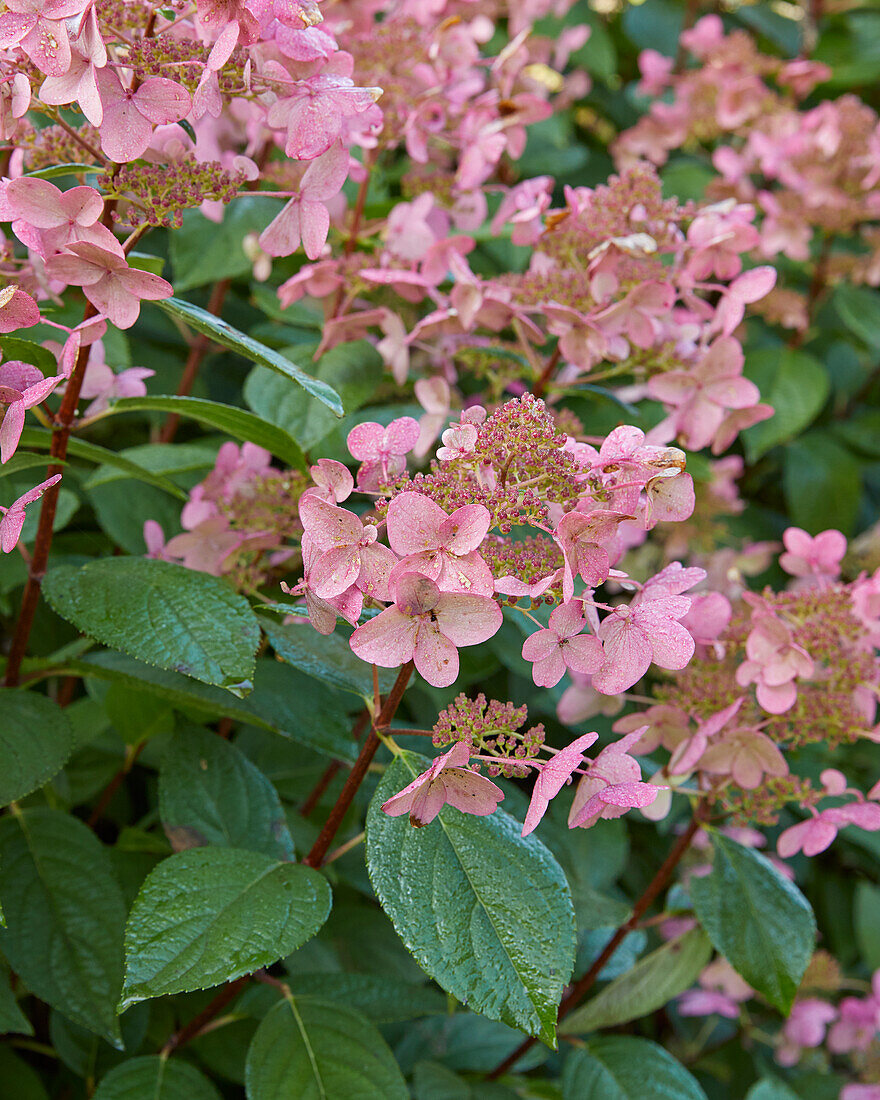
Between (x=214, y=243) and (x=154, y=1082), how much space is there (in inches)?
39.1

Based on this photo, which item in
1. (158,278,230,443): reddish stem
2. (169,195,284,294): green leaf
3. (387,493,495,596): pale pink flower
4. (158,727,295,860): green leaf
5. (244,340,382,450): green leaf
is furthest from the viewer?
(158,278,230,443): reddish stem

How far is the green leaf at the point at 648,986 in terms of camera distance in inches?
44.3

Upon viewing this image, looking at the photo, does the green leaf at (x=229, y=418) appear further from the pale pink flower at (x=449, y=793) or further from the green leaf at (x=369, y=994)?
the green leaf at (x=369, y=994)

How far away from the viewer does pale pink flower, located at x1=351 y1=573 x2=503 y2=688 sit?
1.91 feet

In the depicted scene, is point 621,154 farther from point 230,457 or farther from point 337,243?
point 230,457

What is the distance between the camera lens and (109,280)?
2.27ft

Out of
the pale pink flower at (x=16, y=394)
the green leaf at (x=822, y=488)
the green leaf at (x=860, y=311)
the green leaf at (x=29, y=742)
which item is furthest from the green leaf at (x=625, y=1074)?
the green leaf at (x=860, y=311)

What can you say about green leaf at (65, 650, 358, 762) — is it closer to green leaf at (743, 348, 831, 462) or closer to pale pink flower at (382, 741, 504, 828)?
pale pink flower at (382, 741, 504, 828)

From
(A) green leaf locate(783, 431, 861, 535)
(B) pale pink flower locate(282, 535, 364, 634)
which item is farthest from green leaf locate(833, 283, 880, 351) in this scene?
(B) pale pink flower locate(282, 535, 364, 634)

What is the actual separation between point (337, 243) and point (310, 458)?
361mm

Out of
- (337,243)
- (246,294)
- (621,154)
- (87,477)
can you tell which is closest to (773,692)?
(337,243)

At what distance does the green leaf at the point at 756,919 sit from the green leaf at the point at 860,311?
1116 millimetres

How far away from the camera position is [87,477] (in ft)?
4.22

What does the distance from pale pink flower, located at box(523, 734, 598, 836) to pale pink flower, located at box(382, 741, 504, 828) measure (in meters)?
0.02
